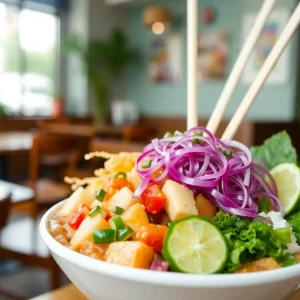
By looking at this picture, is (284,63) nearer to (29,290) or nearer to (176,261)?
(29,290)

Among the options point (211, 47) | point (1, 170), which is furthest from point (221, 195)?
point (211, 47)

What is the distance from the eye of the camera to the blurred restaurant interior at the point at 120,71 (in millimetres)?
6195

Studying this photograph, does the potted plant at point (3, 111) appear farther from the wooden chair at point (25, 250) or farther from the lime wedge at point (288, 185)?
the lime wedge at point (288, 185)

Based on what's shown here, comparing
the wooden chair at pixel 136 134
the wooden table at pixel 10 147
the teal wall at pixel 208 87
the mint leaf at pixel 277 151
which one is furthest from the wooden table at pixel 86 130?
the mint leaf at pixel 277 151

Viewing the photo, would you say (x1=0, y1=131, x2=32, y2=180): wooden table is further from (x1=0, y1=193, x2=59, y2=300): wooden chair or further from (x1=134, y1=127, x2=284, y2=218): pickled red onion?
(x1=134, y1=127, x2=284, y2=218): pickled red onion

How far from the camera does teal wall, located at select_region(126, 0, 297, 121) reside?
6.35m

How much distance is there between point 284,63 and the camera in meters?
6.21

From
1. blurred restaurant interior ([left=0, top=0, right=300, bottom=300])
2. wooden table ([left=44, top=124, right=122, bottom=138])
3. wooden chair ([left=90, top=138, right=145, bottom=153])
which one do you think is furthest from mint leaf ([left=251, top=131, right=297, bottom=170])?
wooden table ([left=44, top=124, right=122, bottom=138])

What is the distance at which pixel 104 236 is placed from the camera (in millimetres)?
620

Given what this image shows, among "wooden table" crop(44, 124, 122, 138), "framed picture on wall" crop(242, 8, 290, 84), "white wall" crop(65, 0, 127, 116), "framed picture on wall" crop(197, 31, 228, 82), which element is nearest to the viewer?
"wooden table" crop(44, 124, 122, 138)

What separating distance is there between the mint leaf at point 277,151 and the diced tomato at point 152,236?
1.73 feet

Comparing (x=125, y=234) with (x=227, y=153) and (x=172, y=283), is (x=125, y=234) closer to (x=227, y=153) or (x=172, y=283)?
(x=172, y=283)

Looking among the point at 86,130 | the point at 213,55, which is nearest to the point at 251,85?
the point at 86,130

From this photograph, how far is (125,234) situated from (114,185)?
0.46 feet
